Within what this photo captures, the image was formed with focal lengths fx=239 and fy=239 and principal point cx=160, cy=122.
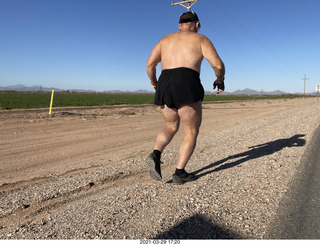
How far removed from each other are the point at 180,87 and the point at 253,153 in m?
2.78

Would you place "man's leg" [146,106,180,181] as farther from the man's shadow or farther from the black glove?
the man's shadow

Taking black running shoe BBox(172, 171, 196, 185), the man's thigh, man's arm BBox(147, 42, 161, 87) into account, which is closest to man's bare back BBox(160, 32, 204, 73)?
man's arm BBox(147, 42, 161, 87)

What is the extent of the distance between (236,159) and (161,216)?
2512 millimetres

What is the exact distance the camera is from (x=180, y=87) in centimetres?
261

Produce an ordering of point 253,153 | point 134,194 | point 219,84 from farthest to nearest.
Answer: point 253,153, point 219,84, point 134,194

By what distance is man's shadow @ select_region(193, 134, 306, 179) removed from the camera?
3.54 m

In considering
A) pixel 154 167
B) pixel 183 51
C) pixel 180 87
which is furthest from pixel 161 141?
pixel 183 51

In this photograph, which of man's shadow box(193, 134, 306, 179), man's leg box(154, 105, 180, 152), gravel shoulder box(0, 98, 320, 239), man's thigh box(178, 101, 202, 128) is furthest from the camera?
man's shadow box(193, 134, 306, 179)

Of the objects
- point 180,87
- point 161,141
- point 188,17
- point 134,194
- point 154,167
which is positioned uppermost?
point 188,17

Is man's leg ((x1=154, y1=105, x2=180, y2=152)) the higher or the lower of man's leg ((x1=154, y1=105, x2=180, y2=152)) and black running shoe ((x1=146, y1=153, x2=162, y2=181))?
the higher

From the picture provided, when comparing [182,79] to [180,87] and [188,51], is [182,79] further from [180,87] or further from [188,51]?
[188,51]

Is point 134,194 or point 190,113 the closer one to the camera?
point 134,194

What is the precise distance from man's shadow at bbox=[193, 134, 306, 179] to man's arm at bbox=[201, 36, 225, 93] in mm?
1395

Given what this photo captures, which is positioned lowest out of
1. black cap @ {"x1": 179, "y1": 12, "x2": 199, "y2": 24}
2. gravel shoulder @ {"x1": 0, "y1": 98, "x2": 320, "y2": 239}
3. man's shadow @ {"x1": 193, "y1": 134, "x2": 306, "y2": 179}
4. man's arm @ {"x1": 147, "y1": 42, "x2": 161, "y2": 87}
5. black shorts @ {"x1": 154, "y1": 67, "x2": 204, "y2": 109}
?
gravel shoulder @ {"x1": 0, "y1": 98, "x2": 320, "y2": 239}
